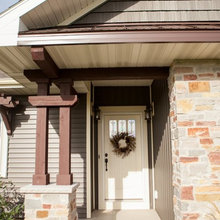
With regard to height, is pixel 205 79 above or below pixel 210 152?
above

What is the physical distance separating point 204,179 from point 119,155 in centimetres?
236

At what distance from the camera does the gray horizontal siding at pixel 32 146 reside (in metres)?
4.14

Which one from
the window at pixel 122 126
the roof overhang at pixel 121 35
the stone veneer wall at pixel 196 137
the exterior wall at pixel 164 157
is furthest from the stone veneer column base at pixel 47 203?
the window at pixel 122 126

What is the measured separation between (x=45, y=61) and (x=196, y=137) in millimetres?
1871

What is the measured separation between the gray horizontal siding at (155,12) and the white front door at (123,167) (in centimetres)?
205

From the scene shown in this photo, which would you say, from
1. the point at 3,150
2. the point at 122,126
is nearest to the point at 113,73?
the point at 122,126

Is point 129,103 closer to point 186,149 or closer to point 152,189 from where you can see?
point 152,189

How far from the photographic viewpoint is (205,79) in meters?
2.58

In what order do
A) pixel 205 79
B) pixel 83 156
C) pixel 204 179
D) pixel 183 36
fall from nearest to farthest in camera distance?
pixel 183 36 < pixel 204 179 < pixel 205 79 < pixel 83 156

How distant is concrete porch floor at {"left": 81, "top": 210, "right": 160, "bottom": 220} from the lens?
3911 mm

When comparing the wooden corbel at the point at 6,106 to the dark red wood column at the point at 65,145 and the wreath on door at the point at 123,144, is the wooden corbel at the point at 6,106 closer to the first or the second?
the dark red wood column at the point at 65,145

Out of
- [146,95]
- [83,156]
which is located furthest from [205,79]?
[83,156]

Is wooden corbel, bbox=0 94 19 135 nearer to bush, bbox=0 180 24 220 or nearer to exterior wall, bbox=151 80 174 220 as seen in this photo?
bush, bbox=0 180 24 220

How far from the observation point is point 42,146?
2629 mm
